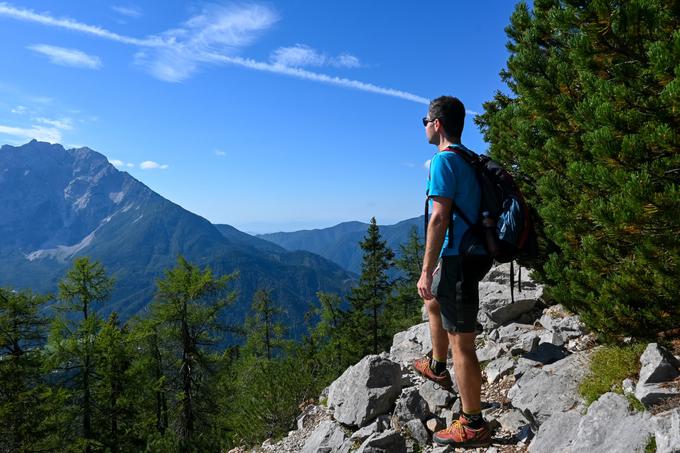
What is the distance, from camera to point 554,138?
623 centimetres

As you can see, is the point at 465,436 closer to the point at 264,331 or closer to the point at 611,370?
the point at 611,370

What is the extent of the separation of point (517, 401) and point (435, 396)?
1222mm

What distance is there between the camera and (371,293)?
32938mm

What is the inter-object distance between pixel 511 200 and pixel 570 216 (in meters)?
1.84

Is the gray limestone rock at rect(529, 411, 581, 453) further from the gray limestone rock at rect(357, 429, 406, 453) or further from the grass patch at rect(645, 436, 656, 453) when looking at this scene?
the gray limestone rock at rect(357, 429, 406, 453)

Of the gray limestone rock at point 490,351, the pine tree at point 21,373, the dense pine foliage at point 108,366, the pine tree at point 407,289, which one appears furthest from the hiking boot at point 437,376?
the pine tree at point 407,289

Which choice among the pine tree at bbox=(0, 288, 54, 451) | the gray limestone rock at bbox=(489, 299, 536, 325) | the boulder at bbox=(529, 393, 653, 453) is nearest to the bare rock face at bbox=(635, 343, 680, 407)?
the boulder at bbox=(529, 393, 653, 453)

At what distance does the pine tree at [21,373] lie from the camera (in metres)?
17.6

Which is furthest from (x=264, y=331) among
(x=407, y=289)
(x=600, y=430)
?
(x=600, y=430)

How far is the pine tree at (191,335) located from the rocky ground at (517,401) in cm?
1468

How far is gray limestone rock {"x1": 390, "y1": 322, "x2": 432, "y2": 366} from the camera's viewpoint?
29.6 ft

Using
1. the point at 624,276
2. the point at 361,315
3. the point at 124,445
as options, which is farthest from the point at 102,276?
the point at 624,276

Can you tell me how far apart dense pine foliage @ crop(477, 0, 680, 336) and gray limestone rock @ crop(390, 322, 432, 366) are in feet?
12.6

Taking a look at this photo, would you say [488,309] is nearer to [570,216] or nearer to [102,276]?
[570,216]
